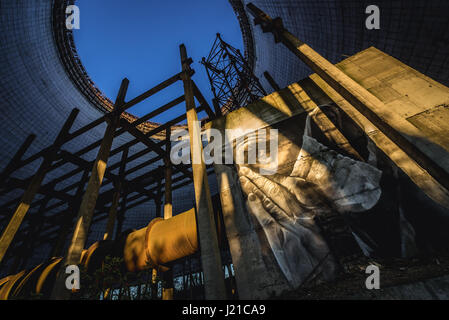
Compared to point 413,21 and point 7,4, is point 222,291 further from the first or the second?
point 7,4

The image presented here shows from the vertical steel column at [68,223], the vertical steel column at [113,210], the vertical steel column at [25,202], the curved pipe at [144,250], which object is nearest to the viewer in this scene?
the curved pipe at [144,250]

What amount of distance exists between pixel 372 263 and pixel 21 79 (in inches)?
648

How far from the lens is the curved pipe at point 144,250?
4516 millimetres

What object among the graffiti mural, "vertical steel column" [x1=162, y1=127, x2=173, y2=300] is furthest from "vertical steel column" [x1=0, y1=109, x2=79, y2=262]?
the graffiti mural

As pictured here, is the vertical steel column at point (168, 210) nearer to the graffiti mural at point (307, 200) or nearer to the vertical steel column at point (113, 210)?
the vertical steel column at point (113, 210)

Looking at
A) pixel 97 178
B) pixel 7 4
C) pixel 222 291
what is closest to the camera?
pixel 222 291

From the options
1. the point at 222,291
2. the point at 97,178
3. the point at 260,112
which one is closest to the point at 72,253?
the point at 97,178

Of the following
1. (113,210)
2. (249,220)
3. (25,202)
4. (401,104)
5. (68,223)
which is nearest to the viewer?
(249,220)

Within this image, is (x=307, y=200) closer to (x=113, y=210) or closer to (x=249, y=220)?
(x=249, y=220)

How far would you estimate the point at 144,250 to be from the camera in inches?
186

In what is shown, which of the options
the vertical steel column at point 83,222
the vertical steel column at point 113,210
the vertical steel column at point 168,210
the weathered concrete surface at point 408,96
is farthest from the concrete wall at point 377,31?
the vertical steel column at point 113,210

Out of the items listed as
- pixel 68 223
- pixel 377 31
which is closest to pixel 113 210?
pixel 68 223

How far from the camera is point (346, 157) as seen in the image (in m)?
3.40
